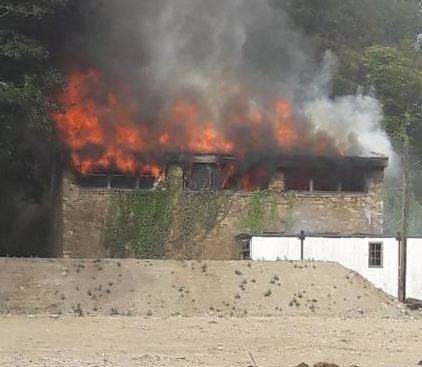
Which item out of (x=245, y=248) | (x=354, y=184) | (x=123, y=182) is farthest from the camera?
(x=354, y=184)

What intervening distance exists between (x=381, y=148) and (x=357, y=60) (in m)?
15.4

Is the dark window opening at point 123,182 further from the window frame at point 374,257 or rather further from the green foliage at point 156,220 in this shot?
the window frame at point 374,257

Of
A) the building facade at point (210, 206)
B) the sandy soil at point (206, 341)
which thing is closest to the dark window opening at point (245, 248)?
the building facade at point (210, 206)

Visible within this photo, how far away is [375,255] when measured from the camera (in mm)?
34375

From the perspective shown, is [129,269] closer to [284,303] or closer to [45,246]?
[284,303]

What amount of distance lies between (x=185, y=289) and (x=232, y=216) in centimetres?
1001

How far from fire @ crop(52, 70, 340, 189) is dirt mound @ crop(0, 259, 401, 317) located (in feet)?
28.8

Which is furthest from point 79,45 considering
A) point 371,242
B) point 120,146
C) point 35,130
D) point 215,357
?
point 215,357

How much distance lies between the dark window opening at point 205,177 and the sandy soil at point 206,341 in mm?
12851

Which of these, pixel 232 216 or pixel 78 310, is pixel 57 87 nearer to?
pixel 232 216

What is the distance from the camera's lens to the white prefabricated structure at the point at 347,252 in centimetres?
3412

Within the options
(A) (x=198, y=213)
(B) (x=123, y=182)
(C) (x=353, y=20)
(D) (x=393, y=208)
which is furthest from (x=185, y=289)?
(D) (x=393, y=208)

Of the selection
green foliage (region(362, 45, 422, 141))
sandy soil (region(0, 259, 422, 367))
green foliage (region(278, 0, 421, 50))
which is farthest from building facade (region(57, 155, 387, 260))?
green foliage (region(362, 45, 422, 141))

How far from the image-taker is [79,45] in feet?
127
